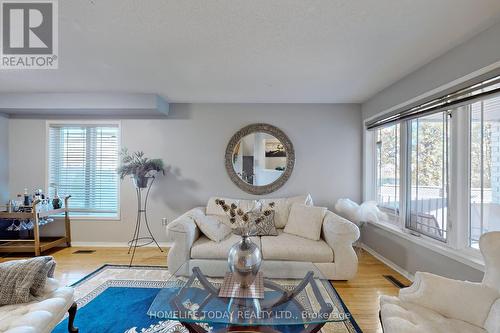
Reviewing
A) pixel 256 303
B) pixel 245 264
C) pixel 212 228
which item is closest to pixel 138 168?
pixel 212 228

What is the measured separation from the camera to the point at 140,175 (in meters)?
3.44

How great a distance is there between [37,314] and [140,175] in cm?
221

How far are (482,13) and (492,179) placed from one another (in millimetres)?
1331

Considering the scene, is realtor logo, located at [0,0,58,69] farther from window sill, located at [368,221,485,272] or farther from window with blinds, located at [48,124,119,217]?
window sill, located at [368,221,485,272]

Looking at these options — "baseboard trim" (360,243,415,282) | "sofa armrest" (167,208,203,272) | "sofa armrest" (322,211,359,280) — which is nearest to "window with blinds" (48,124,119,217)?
"sofa armrest" (167,208,203,272)

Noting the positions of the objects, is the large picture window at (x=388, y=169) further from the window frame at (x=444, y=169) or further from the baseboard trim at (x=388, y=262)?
the baseboard trim at (x=388, y=262)

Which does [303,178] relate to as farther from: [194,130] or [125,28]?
[125,28]

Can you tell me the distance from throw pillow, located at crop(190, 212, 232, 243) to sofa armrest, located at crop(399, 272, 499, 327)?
1.97m

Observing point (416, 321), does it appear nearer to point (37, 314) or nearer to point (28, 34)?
point (37, 314)

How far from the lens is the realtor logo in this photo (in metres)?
1.73

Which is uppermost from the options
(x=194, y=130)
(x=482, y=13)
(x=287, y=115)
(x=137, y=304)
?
(x=482, y=13)

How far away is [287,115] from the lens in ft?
13.1

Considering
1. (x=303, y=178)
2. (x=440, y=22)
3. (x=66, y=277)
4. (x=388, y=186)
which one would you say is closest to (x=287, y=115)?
(x=303, y=178)


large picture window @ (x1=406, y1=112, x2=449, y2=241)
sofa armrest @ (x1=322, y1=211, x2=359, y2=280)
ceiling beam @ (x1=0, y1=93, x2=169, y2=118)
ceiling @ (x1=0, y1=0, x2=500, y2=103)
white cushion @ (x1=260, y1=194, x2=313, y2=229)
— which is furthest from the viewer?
ceiling beam @ (x1=0, y1=93, x2=169, y2=118)
